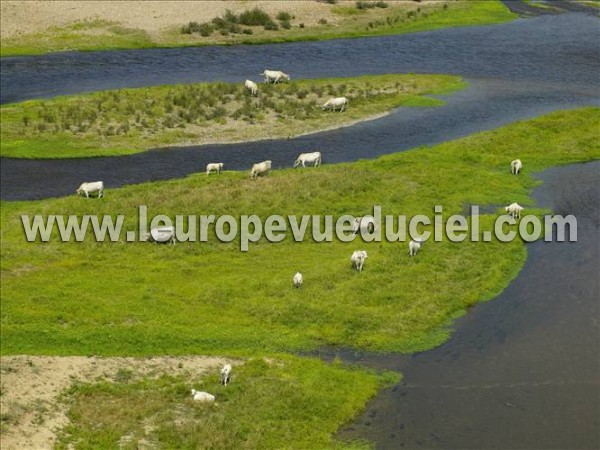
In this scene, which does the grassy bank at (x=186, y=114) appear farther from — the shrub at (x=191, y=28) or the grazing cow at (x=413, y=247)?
the grazing cow at (x=413, y=247)

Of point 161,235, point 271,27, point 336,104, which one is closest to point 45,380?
point 161,235

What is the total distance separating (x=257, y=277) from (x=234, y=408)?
10.8 meters

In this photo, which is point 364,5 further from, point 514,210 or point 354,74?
point 514,210

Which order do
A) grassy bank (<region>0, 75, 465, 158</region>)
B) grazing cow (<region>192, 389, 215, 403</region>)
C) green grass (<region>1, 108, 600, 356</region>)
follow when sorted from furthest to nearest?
grassy bank (<region>0, 75, 465, 158</region>) < green grass (<region>1, 108, 600, 356</region>) < grazing cow (<region>192, 389, 215, 403</region>)

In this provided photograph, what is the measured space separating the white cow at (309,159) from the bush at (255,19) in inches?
1871

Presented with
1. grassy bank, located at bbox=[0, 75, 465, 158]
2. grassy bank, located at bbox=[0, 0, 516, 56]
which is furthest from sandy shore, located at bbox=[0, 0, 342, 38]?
grassy bank, located at bbox=[0, 75, 465, 158]

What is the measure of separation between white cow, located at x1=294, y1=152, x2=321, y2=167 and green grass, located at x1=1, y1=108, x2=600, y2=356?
2.48 feet

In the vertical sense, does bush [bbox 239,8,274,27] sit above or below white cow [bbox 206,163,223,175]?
above

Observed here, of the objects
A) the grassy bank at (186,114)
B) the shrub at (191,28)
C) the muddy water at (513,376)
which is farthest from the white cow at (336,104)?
the shrub at (191,28)

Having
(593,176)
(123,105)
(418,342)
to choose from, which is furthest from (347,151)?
(418,342)

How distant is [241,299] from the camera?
122ft

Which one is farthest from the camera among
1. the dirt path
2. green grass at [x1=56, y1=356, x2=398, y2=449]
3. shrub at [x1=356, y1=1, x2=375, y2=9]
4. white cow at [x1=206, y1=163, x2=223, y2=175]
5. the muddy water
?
shrub at [x1=356, y1=1, x2=375, y2=9]

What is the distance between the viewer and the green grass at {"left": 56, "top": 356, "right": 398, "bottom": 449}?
27500 millimetres

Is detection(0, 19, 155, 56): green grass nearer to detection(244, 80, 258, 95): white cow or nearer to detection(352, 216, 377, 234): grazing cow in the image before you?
detection(244, 80, 258, 95): white cow
